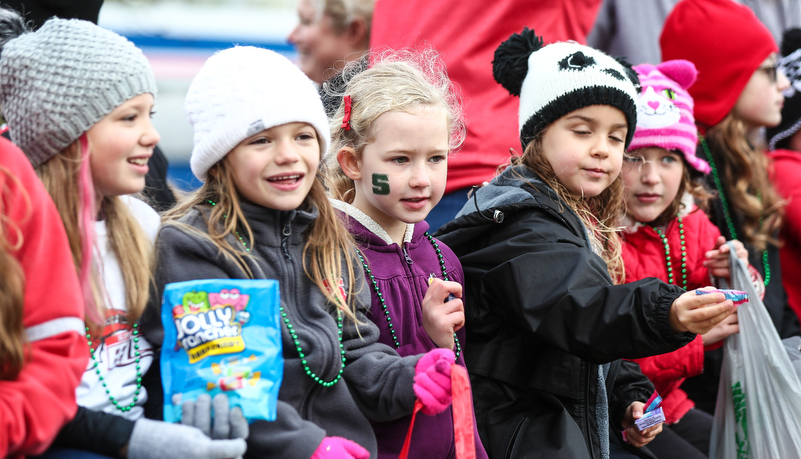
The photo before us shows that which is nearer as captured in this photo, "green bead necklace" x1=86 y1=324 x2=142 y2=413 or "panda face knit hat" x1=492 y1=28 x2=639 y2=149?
"green bead necklace" x1=86 y1=324 x2=142 y2=413

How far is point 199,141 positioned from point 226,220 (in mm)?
236

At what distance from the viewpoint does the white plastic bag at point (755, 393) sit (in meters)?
2.54

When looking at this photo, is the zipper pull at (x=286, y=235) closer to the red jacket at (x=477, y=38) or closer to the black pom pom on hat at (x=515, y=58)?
the black pom pom on hat at (x=515, y=58)

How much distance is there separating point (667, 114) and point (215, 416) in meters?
2.24

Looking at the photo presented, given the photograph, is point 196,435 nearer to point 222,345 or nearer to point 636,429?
point 222,345

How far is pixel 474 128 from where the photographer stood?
3.26 meters

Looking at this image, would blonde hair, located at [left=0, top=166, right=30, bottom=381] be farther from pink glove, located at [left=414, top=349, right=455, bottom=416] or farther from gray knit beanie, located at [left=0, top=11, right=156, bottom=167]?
pink glove, located at [left=414, top=349, right=455, bottom=416]

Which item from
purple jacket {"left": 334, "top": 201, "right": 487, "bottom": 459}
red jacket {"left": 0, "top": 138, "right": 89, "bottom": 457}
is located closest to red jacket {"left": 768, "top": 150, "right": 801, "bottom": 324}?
purple jacket {"left": 334, "top": 201, "right": 487, "bottom": 459}

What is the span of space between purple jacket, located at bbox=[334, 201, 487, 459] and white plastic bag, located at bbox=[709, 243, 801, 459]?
3.56ft

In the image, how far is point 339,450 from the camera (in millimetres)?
1789

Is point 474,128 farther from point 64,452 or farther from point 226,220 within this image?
point 64,452

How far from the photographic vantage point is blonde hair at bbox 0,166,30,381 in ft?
4.66

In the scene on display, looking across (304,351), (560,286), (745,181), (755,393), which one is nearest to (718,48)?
(745,181)

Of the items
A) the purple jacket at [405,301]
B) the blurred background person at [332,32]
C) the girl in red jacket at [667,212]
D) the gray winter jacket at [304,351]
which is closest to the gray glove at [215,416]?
the gray winter jacket at [304,351]
